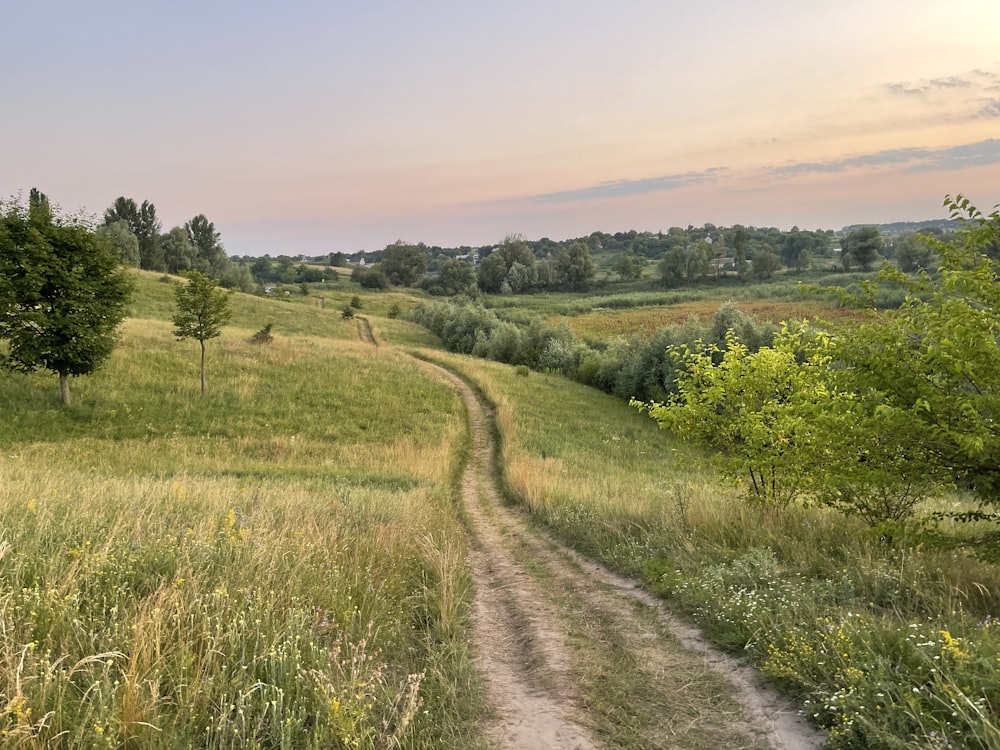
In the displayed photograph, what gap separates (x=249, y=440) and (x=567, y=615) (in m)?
17.6

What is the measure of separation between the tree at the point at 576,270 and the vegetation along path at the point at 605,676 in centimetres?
12744

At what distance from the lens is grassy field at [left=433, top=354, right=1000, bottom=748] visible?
3410 millimetres

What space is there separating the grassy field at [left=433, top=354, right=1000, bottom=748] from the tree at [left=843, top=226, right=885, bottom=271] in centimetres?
13242

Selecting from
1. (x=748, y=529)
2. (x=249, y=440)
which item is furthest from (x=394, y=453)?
(x=748, y=529)

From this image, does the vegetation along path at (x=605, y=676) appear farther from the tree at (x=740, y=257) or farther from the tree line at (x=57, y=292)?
the tree at (x=740, y=257)

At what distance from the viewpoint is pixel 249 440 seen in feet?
67.5

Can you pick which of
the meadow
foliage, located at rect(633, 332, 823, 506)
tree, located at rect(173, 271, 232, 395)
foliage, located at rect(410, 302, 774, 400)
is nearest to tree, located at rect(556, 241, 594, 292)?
foliage, located at rect(410, 302, 774, 400)

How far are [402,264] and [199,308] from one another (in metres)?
117

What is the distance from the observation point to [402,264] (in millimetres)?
139625

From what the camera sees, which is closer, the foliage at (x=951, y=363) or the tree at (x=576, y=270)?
the foliage at (x=951, y=363)

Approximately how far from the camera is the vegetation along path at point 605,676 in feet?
12.6

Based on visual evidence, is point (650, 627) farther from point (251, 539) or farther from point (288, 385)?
point (288, 385)

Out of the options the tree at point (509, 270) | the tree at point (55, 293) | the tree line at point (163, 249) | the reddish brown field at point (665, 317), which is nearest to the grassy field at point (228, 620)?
the tree at point (55, 293)

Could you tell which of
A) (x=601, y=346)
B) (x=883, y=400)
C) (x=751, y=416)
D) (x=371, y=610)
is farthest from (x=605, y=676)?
(x=601, y=346)
